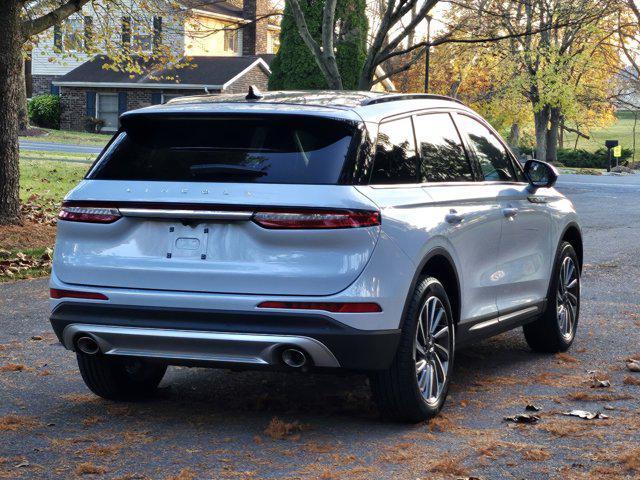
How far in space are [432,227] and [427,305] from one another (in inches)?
16.7

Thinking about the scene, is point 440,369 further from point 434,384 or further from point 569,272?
point 569,272

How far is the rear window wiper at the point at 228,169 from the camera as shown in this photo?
5832mm

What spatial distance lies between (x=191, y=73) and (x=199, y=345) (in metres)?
54.5

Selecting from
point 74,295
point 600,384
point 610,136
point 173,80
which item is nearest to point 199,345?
point 74,295

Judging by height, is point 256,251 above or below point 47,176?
above

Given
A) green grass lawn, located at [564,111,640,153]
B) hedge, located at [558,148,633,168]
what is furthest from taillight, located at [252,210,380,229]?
green grass lawn, located at [564,111,640,153]

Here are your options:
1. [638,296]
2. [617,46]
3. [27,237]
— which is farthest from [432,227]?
[617,46]

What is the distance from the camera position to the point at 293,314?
562 centimetres

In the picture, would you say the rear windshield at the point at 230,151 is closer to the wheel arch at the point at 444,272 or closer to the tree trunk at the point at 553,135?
the wheel arch at the point at 444,272

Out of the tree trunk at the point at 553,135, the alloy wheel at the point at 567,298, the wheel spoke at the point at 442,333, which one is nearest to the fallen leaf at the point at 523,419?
the wheel spoke at the point at 442,333

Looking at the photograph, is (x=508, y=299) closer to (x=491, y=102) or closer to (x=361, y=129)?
(x=361, y=129)

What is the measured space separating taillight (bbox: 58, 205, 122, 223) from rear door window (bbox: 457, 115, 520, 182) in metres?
2.47

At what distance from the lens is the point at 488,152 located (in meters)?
7.77

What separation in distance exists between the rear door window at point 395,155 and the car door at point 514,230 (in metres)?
0.96
